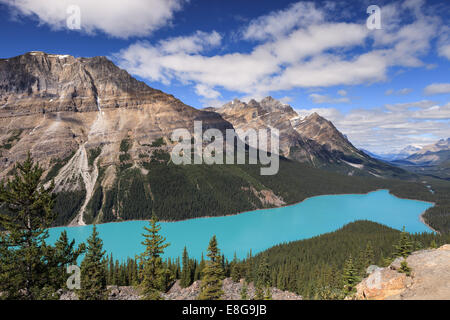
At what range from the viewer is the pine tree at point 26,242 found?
1628cm

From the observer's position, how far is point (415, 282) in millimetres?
18906

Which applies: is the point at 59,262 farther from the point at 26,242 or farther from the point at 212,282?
the point at 212,282

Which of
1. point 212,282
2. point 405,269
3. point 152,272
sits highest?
point 405,269

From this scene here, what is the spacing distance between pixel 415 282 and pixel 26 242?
2837 centimetres

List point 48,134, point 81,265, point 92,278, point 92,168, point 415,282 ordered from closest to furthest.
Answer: point 415,282 → point 92,278 → point 81,265 → point 92,168 → point 48,134

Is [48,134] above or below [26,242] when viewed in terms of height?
above

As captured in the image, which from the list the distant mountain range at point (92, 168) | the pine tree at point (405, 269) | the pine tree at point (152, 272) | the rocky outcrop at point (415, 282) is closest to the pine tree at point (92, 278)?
the pine tree at point (152, 272)

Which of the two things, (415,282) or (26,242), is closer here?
(26,242)

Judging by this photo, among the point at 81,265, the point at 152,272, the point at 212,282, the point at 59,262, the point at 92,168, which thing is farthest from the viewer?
the point at 92,168

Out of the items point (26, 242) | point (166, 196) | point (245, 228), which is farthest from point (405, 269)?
point (166, 196)

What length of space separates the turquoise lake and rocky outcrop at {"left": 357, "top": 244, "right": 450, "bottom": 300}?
6854 cm
